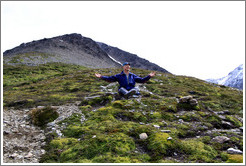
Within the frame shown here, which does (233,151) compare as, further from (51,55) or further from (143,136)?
(51,55)

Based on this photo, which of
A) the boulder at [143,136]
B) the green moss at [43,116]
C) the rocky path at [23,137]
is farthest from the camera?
the green moss at [43,116]

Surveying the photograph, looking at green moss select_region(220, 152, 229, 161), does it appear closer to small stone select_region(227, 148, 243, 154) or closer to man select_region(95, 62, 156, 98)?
small stone select_region(227, 148, 243, 154)

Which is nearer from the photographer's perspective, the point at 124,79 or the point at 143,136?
the point at 143,136

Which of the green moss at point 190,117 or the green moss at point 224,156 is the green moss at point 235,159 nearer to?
the green moss at point 224,156

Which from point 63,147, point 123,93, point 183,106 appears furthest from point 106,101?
point 63,147

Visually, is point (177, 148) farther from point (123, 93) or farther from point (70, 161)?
point (123, 93)

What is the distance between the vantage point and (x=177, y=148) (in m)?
6.48

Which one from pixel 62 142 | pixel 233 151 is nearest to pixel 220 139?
pixel 233 151

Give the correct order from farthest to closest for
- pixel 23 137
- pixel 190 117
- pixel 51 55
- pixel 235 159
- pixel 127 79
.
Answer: pixel 51 55 < pixel 127 79 < pixel 190 117 < pixel 23 137 < pixel 235 159

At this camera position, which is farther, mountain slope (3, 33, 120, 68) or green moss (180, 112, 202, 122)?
mountain slope (3, 33, 120, 68)

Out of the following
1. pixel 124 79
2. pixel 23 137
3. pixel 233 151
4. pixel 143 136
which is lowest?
pixel 23 137

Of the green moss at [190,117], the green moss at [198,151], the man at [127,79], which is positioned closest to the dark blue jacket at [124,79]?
the man at [127,79]

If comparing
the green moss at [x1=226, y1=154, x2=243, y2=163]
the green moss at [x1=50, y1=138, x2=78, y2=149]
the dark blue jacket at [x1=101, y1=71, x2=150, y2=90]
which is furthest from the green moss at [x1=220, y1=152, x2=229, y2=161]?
the dark blue jacket at [x1=101, y1=71, x2=150, y2=90]

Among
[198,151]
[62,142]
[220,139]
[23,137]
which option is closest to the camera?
[198,151]
